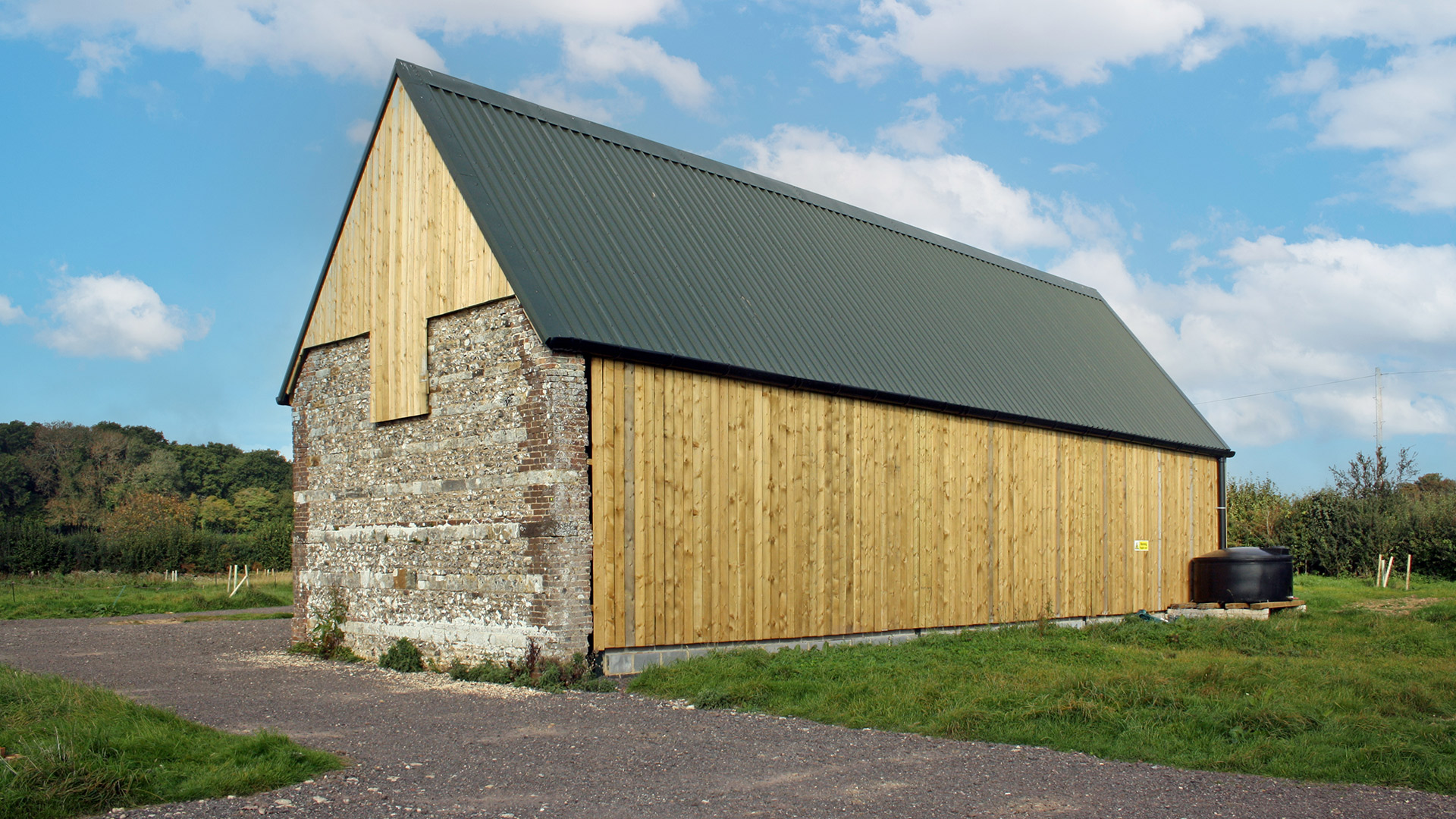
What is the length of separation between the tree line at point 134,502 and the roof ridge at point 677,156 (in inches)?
1274

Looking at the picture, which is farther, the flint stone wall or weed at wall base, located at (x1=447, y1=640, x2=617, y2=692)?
the flint stone wall

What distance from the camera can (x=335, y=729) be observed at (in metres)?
10.6

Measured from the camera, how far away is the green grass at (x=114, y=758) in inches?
278

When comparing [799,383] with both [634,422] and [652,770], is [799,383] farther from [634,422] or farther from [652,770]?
[652,770]

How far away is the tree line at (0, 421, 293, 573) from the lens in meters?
41.8

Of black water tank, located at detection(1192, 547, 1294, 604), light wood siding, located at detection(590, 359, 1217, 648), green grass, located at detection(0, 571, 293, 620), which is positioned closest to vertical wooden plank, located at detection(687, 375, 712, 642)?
light wood siding, located at detection(590, 359, 1217, 648)

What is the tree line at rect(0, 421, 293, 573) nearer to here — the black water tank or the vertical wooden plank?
the vertical wooden plank

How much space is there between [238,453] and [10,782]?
82406 mm

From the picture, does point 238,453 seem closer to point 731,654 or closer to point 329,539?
point 329,539

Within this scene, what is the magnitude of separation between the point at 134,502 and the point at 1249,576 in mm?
56545

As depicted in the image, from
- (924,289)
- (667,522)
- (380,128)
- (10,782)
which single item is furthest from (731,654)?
(924,289)

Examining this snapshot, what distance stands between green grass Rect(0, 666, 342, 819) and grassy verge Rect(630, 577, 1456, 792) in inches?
194

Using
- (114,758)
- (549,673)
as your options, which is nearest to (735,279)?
(549,673)

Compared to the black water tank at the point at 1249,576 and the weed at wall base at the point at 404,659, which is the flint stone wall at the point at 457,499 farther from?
the black water tank at the point at 1249,576
